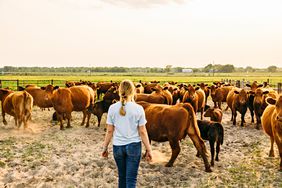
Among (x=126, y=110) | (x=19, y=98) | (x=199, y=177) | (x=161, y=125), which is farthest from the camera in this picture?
(x=19, y=98)

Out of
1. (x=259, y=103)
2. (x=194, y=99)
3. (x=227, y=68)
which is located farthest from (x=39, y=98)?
(x=227, y=68)

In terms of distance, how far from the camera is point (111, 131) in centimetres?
445

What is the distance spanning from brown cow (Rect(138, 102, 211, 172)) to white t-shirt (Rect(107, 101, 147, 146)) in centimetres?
302

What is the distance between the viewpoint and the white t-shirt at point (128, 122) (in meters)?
4.25

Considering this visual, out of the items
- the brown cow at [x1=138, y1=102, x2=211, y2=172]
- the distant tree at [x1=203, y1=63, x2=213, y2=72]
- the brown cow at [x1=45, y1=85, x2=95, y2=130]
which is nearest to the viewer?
the brown cow at [x1=138, y1=102, x2=211, y2=172]

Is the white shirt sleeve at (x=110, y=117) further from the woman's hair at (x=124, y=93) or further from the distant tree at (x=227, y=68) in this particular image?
the distant tree at (x=227, y=68)

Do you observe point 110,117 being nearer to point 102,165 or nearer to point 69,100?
point 102,165

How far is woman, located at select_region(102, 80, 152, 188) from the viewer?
4242 mm

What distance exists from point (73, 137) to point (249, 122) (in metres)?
7.81

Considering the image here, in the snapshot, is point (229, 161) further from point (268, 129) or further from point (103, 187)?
point (103, 187)

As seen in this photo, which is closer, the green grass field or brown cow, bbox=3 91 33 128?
brown cow, bbox=3 91 33 128

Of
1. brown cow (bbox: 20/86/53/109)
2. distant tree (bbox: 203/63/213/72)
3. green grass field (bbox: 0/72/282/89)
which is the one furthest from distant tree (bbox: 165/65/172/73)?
brown cow (bbox: 20/86/53/109)

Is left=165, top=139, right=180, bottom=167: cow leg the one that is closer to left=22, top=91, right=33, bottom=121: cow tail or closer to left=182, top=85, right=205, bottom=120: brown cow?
left=22, top=91, right=33, bottom=121: cow tail

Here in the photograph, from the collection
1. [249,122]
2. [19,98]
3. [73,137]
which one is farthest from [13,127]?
[249,122]
